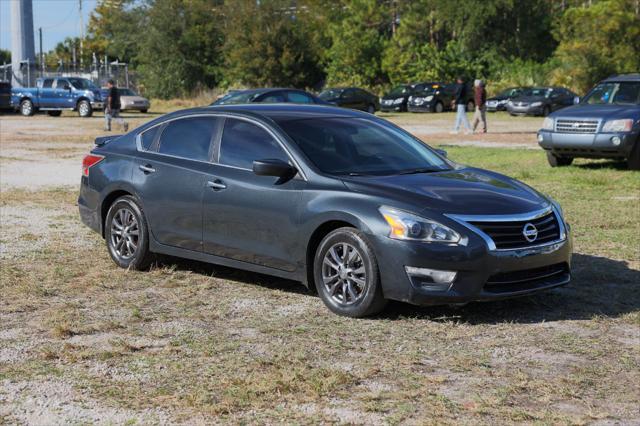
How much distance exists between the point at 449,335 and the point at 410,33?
208ft

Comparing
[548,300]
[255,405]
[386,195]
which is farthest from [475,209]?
[255,405]

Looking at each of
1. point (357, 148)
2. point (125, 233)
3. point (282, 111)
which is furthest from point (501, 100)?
point (357, 148)

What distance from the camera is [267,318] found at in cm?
736

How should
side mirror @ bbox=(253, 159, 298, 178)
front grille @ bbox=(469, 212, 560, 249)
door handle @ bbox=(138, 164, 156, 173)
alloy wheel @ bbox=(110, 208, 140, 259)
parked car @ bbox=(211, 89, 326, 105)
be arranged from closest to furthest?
1. front grille @ bbox=(469, 212, 560, 249)
2. side mirror @ bbox=(253, 159, 298, 178)
3. door handle @ bbox=(138, 164, 156, 173)
4. alloy wheel @ bbox=(110, 208, 140, 259)
5. parked car @ bbox=(211, 89, 326, 105)

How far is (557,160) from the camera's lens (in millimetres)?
18859

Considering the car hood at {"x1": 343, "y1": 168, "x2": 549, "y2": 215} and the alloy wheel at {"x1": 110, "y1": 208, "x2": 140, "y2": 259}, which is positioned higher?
the car hood at {"x1": 343, "y1": 168, "x2": 549, "y2": 215}

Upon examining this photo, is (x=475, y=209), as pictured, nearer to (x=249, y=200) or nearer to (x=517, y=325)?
(x=517, y=325)

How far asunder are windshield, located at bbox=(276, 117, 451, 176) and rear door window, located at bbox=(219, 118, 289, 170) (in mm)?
169

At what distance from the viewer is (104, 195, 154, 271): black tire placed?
8.96 m

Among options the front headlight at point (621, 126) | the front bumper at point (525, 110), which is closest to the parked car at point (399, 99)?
the front bumper at point (525, 110)

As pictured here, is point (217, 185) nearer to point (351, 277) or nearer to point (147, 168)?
point (147, 168)

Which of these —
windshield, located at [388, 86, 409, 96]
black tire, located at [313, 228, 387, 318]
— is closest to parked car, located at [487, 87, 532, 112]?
windshield, located at [388, 86, 409, 96]

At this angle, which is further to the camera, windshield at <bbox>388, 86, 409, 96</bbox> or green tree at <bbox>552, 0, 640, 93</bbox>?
green tree at <bbox>552, 0, 640, 93</bbox>

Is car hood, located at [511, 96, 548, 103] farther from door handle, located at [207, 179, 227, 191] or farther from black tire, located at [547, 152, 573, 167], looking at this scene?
door handle, located at [207, 179, 227, 191]
